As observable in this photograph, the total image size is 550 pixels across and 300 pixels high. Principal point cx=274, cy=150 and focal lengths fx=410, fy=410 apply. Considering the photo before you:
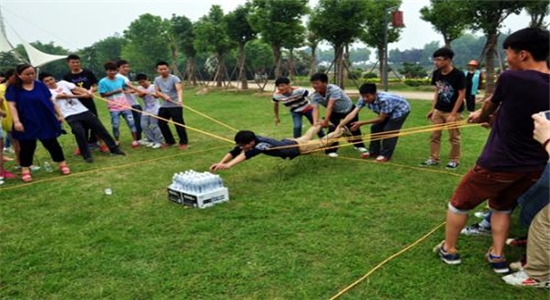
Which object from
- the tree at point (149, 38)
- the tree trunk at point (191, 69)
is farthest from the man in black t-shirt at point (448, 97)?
the tree at point (149, 38)

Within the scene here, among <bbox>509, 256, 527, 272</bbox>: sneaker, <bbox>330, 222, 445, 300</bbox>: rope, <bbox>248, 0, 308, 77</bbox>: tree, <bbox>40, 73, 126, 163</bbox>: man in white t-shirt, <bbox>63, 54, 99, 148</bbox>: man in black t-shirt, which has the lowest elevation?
<bbox>330, 222, 445, 300</bbox>: rope

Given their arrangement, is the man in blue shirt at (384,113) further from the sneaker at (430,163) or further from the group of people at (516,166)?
the group of people at (516,166)

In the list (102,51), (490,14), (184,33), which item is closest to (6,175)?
(490,14)

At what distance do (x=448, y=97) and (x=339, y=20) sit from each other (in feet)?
40.1

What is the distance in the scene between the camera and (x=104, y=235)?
13.2ft

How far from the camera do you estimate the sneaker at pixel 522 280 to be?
284 cm

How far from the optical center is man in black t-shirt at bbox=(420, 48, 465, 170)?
5551mm

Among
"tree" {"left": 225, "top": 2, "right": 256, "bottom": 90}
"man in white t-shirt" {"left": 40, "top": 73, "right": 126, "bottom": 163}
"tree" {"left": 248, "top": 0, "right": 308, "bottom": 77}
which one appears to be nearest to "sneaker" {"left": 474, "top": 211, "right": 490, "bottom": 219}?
"man in white t-shirt" {"left": 40, "top": 73, "right": 126, "bottom": 163}

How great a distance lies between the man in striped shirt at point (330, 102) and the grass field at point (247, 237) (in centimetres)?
70

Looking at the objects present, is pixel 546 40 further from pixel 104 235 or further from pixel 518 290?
pixel 104 235

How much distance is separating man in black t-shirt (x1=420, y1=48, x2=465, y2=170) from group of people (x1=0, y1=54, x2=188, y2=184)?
4.63 metres

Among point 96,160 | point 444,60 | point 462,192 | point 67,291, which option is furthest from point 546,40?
point 96,160

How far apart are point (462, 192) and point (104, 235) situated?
3.27 m

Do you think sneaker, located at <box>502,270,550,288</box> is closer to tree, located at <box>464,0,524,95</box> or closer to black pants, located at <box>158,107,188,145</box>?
black pants, located at <box>158,107,188,145</box>
